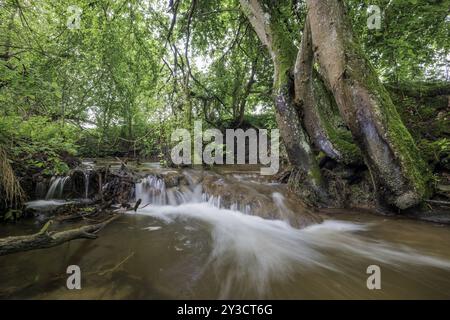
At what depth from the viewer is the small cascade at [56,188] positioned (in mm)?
4859

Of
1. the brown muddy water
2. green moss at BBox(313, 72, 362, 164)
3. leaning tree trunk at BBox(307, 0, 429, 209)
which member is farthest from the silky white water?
green moss at BBox(313, 72, 362, 164)

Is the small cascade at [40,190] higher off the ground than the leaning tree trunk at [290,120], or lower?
lower

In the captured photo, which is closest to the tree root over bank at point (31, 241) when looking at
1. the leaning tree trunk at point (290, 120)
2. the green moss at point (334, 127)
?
the leaning tree trunk at point (290, 120)

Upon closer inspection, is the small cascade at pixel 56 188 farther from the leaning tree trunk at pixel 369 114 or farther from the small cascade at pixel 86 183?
the leaning tree trunk at pixel 369 114

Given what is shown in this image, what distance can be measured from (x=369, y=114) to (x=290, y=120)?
4.97 feet

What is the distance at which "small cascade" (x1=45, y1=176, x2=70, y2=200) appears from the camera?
486 centimetres

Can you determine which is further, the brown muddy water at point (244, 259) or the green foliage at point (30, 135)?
the green foliage at point (30, 135)

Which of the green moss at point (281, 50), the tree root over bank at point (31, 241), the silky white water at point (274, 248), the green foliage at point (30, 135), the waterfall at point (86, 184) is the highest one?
the green moss at point (281, 50)

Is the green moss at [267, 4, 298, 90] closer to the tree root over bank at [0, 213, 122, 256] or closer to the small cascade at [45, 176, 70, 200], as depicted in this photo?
the tree root over bank at [0, 213, 122, 256]

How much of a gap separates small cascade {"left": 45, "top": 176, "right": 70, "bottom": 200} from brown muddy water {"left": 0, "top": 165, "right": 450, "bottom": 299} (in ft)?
5.07

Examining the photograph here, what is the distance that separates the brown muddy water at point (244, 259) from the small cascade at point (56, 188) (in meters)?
1.54

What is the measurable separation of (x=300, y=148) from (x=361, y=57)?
193 centimetres

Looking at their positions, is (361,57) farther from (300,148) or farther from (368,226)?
(368,226)

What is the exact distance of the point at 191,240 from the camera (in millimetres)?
3193
